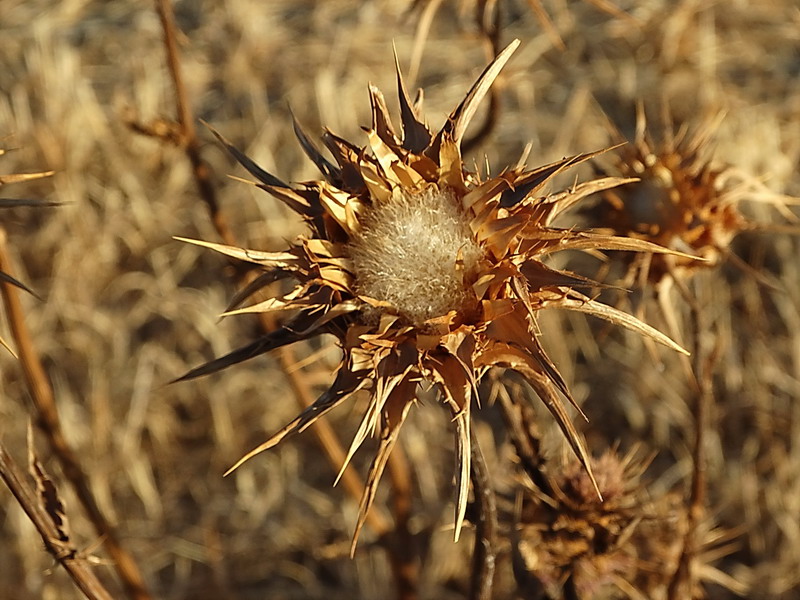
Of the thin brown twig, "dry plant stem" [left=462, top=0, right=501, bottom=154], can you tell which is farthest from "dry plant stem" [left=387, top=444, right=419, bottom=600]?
"dry plant stem" [left=462, top=0, right=501, bottom=154]

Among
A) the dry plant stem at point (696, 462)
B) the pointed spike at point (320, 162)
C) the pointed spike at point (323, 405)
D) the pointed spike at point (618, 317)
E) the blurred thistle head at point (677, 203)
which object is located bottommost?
the dry plant stem at point (696, 462)

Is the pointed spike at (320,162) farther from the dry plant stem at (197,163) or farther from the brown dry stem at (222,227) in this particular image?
the dry plant stem at (197,163)

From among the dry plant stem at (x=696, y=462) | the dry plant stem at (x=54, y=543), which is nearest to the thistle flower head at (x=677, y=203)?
the dry plant stem at (x=696, y=462)

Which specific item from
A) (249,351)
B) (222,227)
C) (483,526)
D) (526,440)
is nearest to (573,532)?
(526,440)

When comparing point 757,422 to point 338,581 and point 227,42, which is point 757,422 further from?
point 227,42

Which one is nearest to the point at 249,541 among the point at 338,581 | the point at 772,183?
the point at 338,581

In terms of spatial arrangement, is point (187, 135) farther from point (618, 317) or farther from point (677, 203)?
point (618, 317)
